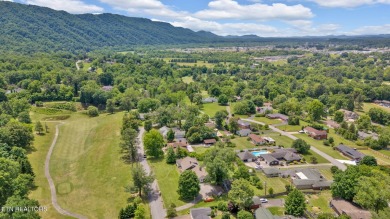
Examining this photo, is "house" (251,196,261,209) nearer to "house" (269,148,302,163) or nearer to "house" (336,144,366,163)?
"house" (269,148,302,163)

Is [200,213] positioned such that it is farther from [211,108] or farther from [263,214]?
[211,108]

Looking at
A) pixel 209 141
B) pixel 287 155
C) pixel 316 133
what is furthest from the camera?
pixel 316 133

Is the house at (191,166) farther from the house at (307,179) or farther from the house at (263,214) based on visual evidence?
the house at (307,179)

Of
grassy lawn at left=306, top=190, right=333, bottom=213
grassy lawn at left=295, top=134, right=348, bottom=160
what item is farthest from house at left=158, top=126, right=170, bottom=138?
grassy lawn at left=306, top=190, right=333, bottom=213

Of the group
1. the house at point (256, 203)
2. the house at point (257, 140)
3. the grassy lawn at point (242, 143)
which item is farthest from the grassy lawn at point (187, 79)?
the house at point (256, 203)

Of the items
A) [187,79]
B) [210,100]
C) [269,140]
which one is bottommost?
[269,140]

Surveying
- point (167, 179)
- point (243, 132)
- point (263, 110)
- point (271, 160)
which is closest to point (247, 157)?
point (271, 160)

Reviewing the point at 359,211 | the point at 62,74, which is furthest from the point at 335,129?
the point at 62,74

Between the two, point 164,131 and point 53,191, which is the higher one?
point 164,131
